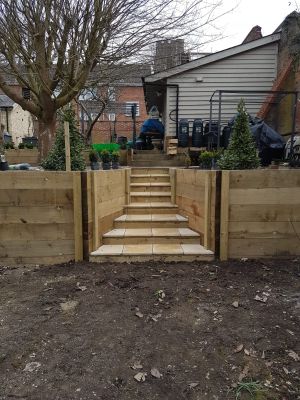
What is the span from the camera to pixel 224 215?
3889 millimetres

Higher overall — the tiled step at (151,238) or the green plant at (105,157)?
the green plant at (105,157)

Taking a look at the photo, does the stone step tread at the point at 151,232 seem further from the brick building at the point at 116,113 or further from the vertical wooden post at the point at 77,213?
the brick building at the point at 116,113

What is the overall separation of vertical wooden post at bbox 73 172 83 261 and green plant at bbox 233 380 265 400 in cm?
253

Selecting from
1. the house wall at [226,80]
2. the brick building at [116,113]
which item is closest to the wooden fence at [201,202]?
the house wall at [226,80]

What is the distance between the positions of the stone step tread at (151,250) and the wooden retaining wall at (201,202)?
153mm

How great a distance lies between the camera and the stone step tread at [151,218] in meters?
4.76

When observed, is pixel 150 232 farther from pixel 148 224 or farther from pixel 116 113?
pixel 116 113

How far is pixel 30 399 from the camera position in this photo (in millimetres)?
1778

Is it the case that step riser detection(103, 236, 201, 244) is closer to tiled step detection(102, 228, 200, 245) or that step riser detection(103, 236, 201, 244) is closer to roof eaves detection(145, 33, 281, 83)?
tiled step detection(102, 228, 200, 245)

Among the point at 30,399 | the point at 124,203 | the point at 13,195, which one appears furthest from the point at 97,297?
the point at 124,203

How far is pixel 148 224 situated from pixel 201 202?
924 mm

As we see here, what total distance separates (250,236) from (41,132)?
5153mm

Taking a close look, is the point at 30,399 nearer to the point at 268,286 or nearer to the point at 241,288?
the point at 241,288

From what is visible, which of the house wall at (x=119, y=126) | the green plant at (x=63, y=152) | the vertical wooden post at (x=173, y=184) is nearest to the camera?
the green plant at (x=63, y=152)
